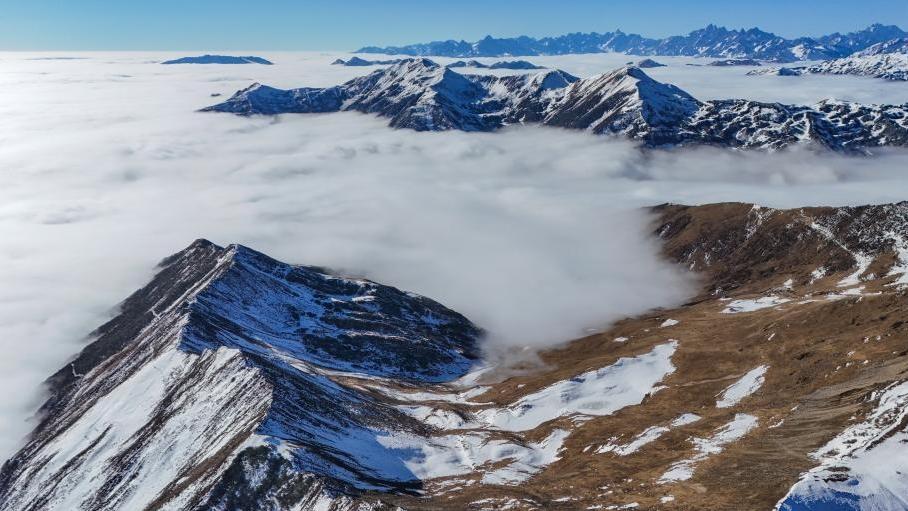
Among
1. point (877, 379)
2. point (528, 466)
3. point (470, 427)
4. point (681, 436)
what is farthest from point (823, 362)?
point (470, 427)

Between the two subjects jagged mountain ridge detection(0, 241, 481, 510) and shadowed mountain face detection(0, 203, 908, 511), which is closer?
shadowed mountain face detection(0, 203, 908, 511)

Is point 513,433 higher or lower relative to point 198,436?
lower

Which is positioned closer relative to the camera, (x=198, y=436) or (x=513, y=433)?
(x=198, y=436)

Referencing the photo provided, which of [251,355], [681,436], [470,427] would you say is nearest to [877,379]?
[681,436]

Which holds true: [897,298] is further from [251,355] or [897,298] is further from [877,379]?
[251,355]

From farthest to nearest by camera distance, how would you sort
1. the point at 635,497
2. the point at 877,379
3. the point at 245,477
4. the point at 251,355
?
the point at 251,355
the point at 877,379
the point at 245,477
the point at 635,497

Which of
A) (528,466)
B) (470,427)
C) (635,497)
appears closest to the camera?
(635,497)

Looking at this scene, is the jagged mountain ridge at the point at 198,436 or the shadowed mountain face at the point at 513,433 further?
the jagged mountain ridge at the point at 198,436

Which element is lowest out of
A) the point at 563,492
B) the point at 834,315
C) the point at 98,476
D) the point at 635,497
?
the point at 98,476

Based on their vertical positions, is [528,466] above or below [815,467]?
below

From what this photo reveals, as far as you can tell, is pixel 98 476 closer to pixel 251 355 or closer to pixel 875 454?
pixel 251 355

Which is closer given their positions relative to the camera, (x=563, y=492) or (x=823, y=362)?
(x=563, y=492)
